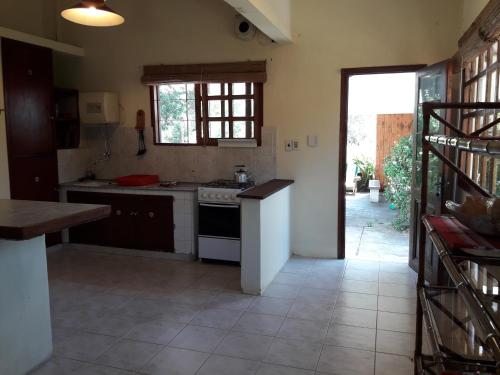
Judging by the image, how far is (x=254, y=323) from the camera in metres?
3.09

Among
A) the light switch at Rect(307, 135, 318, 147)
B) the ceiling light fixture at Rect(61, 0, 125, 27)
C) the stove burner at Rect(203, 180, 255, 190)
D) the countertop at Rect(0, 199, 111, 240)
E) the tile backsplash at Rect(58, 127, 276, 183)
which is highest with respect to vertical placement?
the ceiling light fixture at Rect(61, 0, 125, 27)

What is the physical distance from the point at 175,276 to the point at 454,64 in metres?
3.04

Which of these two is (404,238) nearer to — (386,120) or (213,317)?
(213,317)

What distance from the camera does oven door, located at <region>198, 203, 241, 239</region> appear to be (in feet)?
13.9

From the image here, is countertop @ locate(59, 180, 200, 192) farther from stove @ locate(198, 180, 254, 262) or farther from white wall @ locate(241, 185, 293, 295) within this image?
white wall @ locate(241, 185, 293, 295)

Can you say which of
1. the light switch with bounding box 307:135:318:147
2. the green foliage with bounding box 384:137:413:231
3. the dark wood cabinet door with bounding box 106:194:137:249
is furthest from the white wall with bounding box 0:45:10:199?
the green foliage with bounding box 384:137:413:231

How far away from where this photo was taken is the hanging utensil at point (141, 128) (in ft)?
16.5

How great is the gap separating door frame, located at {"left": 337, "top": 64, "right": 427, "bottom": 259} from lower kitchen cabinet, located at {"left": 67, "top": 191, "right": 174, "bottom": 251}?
5.84 ft

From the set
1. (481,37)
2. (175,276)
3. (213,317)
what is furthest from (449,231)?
(175,276)

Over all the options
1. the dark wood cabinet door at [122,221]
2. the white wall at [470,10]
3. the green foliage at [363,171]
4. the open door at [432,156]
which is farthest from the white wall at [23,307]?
the green foliage at [363,171]

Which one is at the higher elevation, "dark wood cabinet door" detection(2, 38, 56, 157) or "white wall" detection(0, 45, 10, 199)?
"dark wood cabinet door" detection(2, 38, 56, 157)

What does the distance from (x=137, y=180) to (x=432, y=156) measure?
302cm

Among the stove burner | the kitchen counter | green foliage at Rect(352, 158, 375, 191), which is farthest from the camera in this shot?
green foliage at Rect(352, 158, 375, 191)

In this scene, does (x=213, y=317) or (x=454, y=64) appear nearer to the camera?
(x=213, y=317)
